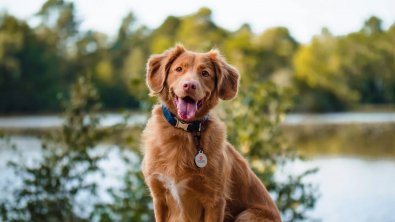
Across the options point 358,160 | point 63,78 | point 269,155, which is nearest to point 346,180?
point 358,160

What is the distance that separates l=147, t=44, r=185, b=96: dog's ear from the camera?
305 cm

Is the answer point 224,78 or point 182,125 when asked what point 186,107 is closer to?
point 182,125

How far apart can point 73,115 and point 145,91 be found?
950mm

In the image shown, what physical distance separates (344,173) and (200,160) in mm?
9385

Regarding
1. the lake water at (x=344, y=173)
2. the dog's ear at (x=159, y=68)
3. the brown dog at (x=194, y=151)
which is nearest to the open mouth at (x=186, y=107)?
the brown dog at (x=194, y=151)

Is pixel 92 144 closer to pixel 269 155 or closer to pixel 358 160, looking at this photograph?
pixel 269 155

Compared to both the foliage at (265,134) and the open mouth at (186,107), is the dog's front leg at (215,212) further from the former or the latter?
the foliage at (265,134)

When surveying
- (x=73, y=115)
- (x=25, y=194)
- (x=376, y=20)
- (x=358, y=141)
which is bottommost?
(x=358, y=141)

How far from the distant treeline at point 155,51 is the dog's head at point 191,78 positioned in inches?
689

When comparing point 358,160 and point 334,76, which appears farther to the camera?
point 334,76

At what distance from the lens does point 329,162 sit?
1233 cm

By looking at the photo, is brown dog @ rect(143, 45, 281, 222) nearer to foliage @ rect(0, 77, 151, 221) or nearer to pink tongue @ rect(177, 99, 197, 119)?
pink tongue @ rect(177, 99, 197, 119)

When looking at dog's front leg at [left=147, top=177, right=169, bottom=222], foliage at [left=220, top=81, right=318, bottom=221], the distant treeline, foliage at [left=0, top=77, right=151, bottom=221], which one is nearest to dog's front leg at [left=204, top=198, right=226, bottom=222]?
dog's front leg at [left=147, top=177, right=169, bottom=222]

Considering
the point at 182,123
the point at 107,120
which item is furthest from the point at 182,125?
the point at 107,120
